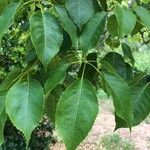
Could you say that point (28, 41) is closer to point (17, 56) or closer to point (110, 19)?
point (110, 19)

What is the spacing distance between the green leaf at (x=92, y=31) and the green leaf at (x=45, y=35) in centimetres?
7

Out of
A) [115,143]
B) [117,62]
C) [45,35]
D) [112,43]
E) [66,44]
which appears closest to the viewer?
[45,35]

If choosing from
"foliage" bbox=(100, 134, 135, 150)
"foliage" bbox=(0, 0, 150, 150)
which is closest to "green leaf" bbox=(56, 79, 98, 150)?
"foliage" bbox=(0, 0, 150, 150)

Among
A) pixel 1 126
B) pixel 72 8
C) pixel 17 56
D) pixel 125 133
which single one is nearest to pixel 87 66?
pixel 72 8

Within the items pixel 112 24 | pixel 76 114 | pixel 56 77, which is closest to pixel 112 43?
pixel 112 24

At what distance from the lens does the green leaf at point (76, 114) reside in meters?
0.93

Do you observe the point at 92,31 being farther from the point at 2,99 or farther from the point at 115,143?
the point at 115,143

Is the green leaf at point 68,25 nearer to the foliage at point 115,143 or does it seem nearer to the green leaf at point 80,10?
the green leaf at point 80,10

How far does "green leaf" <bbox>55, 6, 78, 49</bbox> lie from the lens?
1.06 m

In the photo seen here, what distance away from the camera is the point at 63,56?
1247mm

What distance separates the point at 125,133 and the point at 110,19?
6.98 m

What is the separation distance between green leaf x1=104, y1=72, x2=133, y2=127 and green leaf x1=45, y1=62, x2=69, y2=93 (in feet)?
0.35

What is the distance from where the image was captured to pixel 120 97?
1.02 m

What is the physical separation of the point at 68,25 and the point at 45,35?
0.06m
